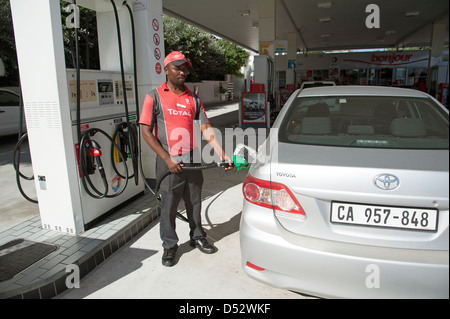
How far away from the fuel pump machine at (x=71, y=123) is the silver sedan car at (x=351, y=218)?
1906mm

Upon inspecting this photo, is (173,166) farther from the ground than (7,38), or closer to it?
closer to it

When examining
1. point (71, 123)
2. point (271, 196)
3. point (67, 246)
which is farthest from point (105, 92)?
point (271, 196)

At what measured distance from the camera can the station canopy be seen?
44.6 feet

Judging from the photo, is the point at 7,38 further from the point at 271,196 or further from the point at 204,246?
the point at 271,196

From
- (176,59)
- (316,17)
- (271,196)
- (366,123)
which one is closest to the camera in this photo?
(271,196)

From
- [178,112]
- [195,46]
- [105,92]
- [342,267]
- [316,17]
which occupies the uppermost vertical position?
[316,17]

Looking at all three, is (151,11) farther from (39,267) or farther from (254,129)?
(254,129)

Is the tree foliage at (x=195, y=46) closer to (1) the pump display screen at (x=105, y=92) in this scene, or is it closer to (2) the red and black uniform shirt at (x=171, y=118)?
(1) the pump display screen at (x=105, y=92)

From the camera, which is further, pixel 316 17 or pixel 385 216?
pixel 316 17

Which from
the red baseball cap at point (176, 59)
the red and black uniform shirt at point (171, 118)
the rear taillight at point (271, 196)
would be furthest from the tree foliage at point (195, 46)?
the rear taillight at point (271, 196)

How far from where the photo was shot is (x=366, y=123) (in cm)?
261

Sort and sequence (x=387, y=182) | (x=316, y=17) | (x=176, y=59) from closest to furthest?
(x=387, y=182), (x=176, y=59), (x=316, y=17)

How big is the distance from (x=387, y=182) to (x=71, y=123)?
107 inches
